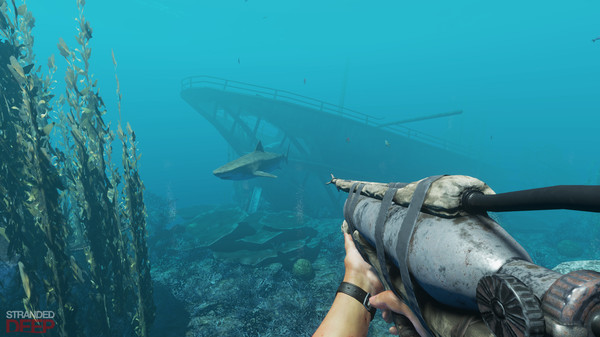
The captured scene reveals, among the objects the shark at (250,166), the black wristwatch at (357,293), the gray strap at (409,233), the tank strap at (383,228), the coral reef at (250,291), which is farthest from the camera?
the shark at (250,166)

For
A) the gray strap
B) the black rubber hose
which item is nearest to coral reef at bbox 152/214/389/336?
the gray strap

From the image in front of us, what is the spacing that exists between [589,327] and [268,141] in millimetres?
27547

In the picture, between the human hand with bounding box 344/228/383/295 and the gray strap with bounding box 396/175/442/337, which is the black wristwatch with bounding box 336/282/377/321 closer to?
the human hand with bounding box 344/228/383/295

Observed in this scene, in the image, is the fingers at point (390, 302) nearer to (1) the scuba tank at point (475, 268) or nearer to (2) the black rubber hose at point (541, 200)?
(1) the scuba tank at point (475, 268)

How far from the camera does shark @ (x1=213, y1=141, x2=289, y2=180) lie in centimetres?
866

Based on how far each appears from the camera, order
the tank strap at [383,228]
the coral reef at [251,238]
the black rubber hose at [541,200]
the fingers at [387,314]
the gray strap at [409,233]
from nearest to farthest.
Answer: the black rubber hose at [541,200] → the gray strap at [409,233] → the tank strap at [383,228] → the fingers at [387,314] → the coral reef at [251,238]

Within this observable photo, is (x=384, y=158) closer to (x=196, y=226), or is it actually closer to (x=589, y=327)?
(x=196, y=226)

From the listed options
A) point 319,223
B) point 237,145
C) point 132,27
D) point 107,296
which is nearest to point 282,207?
point 319,223

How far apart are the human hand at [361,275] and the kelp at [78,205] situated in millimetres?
5704

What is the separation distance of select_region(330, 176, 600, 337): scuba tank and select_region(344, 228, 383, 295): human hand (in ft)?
2.10

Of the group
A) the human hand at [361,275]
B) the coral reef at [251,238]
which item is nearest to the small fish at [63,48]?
the coral reef at [251,238]

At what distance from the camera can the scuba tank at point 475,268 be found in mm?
636

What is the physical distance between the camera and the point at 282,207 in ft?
67.8

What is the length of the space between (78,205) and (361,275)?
7.52 meters
